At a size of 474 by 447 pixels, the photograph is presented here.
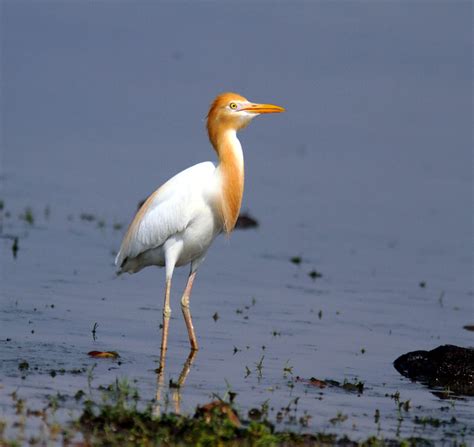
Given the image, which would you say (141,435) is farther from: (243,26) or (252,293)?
(243,26)

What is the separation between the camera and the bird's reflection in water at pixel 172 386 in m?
7.64

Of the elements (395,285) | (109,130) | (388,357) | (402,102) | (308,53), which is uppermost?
(308,53)

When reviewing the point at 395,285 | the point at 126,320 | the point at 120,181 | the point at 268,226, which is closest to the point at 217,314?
the point at 126,320

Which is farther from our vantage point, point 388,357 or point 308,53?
point 308,53

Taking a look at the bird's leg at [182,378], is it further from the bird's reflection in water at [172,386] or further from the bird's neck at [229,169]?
the bird's neck at [229,169]

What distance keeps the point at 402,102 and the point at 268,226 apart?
44.0ft

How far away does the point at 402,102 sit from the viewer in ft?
97.2

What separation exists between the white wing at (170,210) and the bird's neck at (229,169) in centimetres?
14

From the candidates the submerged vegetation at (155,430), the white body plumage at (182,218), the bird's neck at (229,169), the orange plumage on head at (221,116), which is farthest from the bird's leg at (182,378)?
the orange plumage on head at (221,116)

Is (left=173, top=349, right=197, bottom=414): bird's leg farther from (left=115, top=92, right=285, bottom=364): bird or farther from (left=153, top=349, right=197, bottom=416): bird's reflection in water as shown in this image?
(left=115, top=92, right=285, bottom=364): bird

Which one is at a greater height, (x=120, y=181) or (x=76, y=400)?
(x=120, y=181)

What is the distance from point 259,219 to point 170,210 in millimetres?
7569

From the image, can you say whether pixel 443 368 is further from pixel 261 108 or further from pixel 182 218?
pixel 261 108

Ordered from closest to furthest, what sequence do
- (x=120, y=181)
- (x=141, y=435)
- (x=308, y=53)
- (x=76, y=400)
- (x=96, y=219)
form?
(x=141, y=435)
(x=76, y=400)
(x=96, y=219)
(x=120, y=181)
(x=308, y=53)
